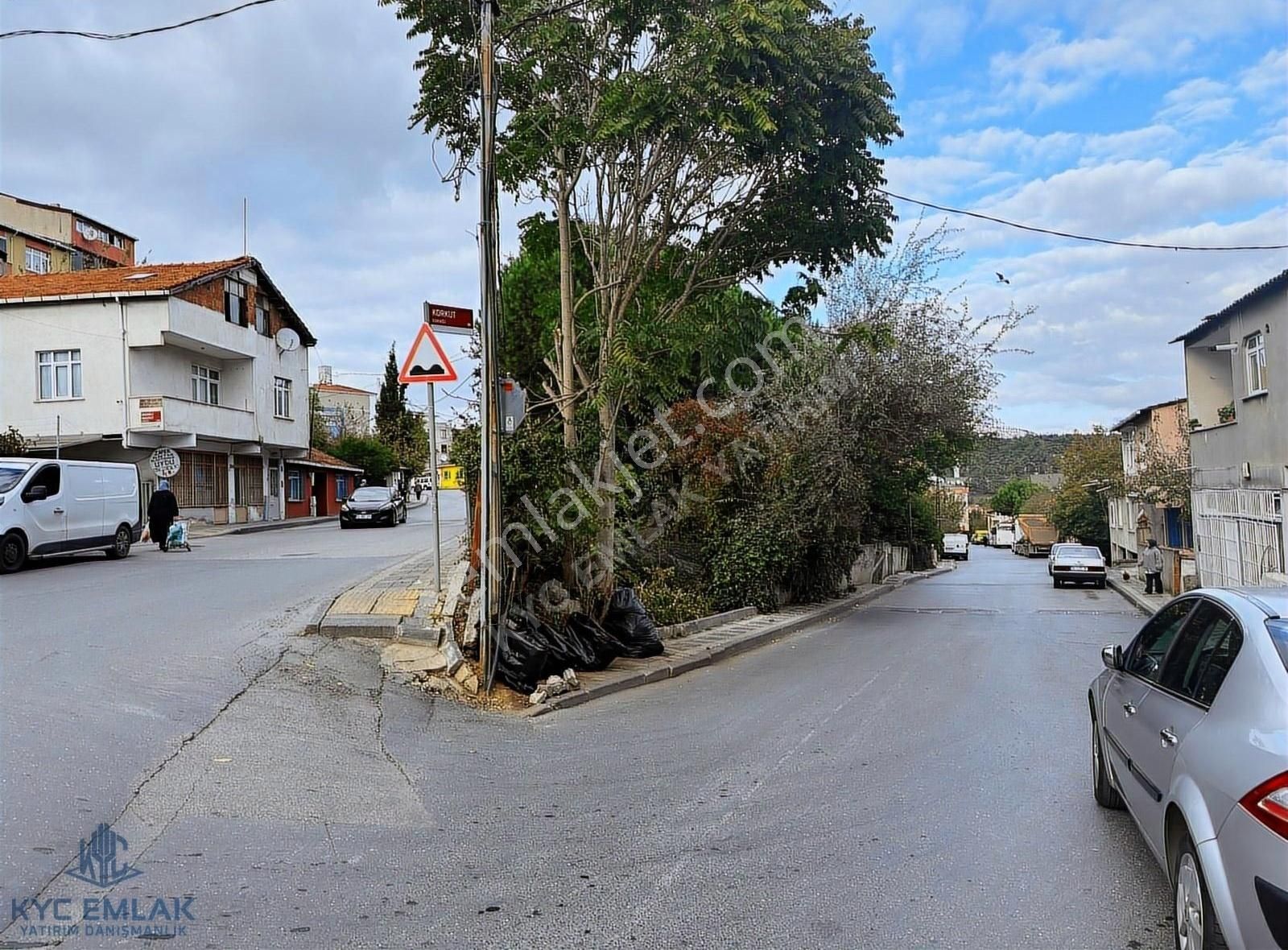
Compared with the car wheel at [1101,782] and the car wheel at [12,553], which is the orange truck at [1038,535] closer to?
the car wheel at [12,553]

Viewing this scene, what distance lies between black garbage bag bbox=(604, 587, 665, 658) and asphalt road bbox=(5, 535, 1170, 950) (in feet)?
5.01

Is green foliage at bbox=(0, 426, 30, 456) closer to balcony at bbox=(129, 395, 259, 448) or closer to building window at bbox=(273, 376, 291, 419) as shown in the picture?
balcony at bbox=(129, 395, 259, 448)

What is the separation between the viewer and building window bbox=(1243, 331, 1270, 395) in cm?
1891

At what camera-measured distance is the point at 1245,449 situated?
20344 mm

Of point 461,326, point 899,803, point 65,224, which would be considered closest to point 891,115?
point 461,326

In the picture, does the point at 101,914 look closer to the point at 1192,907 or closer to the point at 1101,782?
the point at 1192,907

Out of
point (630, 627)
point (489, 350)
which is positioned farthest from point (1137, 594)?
point (489, 350)

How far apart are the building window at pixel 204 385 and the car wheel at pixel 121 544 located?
16.5 m

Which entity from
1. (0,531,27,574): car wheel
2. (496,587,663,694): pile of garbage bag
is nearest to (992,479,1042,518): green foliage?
(496,587,663,694): pile of garbage bag

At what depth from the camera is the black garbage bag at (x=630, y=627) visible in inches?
435

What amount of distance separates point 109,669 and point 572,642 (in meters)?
4.20

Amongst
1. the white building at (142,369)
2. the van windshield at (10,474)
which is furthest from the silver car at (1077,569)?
the white building at (142,369)

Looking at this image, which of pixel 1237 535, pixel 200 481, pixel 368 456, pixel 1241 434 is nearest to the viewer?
pixel 1241 434

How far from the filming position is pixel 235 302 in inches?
1478
